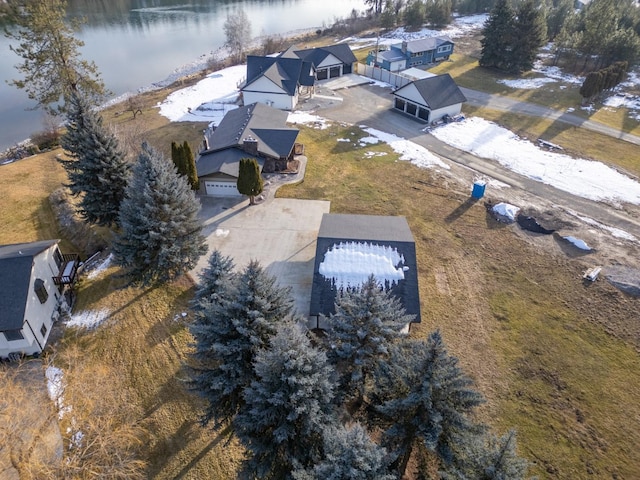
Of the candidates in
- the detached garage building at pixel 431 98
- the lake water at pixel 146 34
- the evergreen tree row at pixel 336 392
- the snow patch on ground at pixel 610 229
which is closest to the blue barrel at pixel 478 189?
the snow patch on ground at pixel 610 229

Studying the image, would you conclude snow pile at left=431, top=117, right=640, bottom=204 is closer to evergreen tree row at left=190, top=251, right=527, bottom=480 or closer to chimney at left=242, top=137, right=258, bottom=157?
Answer: chimney at left=242, top=137, right=258, bottom=157

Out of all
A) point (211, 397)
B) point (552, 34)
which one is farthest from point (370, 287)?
point (552, 34)

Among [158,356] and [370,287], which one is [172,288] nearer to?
[158,356]

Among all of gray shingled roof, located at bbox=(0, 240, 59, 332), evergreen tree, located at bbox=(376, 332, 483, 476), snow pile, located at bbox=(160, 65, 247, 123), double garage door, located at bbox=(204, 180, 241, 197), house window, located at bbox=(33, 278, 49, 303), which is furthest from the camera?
snow pile, located at bbox=(160, 65, 247, 123)

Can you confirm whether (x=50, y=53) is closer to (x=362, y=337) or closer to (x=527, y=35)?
(x=362, y=337)

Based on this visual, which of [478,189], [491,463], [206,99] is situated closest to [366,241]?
[491,463]

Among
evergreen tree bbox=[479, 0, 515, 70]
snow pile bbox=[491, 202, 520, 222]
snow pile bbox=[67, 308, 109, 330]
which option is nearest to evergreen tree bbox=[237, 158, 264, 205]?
snow pile bbox=[67, 308, 109, 330]
